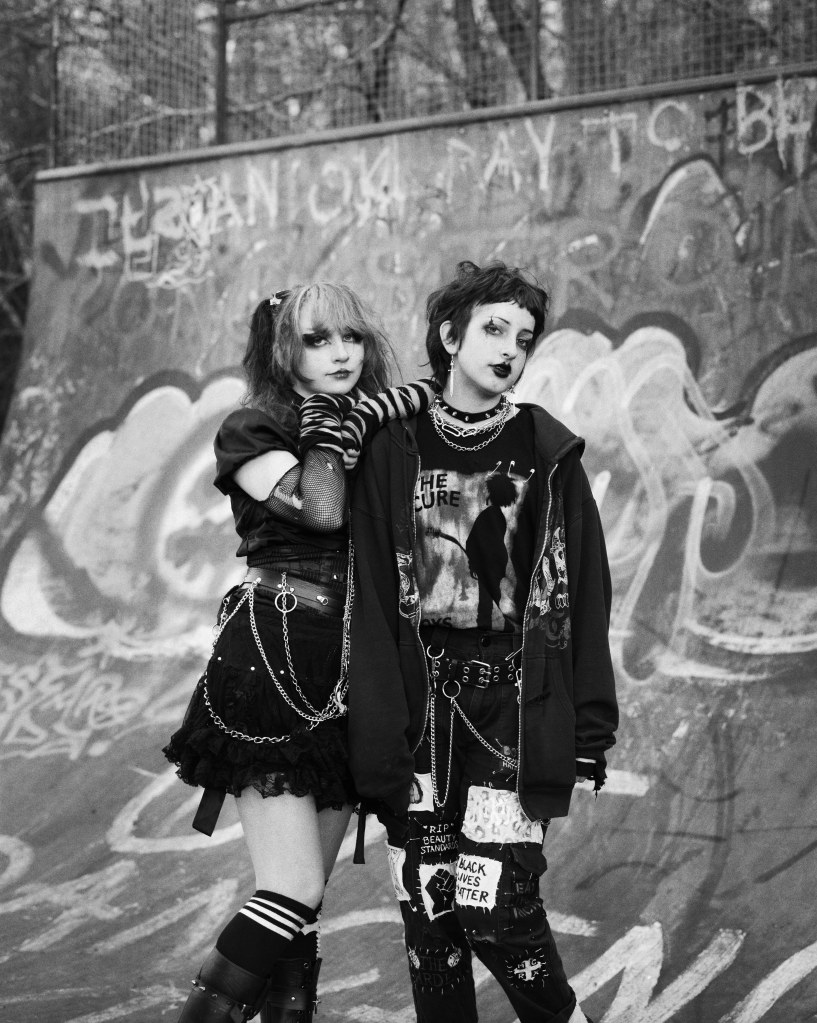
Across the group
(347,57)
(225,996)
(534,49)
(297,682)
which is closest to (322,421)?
(297,682)

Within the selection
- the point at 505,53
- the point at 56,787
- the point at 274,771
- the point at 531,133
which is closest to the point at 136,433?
the point at 56,787

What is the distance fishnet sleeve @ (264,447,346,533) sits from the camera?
114 inches

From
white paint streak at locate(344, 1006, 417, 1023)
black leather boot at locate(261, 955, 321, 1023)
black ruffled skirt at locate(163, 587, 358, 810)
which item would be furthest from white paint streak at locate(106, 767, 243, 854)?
black ruffled skirt at locate(163, 587, 358, 810)

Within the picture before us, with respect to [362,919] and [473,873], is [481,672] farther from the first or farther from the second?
→ [362,919]

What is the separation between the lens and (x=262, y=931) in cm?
283

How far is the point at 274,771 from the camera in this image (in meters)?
2.89

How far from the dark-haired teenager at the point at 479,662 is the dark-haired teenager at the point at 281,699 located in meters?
0.09

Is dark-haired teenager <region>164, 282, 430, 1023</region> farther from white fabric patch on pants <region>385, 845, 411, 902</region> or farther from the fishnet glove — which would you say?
white fabric patch on pants <region>385, 845, 411, 902</region>

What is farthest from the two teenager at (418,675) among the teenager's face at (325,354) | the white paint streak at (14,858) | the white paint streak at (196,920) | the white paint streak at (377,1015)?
the white paint streak at (14,858)

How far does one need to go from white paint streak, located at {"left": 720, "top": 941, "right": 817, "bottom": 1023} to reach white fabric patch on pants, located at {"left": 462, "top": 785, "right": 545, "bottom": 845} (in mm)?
1238

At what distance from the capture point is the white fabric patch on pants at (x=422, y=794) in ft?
9.62

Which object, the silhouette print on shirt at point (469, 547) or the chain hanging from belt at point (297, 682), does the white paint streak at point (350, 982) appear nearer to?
the chain hanging from belt at point (297, 682)

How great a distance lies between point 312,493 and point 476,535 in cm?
41

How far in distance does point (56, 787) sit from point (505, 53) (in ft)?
17.2
